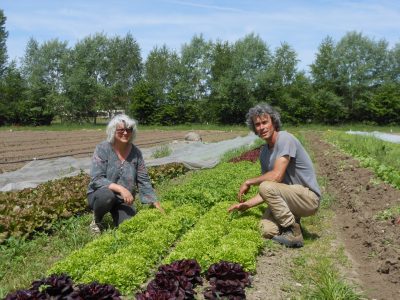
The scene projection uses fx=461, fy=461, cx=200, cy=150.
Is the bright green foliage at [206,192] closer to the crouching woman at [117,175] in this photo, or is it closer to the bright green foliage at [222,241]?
the bright green foliage at [222,241]

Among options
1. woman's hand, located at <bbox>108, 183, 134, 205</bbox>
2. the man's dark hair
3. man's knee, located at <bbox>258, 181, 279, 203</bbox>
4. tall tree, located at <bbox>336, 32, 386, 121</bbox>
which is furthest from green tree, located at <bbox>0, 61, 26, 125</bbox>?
man's knee, located at <bbox>258, 181, 279, 203</bbox>

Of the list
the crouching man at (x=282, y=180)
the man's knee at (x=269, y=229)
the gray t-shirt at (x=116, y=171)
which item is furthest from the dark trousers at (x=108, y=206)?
the man's knee at (x=269, y=229)

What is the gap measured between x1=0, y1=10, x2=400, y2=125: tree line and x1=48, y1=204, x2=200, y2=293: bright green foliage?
42.1 m

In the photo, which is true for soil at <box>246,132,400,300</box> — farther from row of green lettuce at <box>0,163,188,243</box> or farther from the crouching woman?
row of green lettuce at <box>0,163,188,243</box>

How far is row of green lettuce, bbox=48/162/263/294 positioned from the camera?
15.0ft

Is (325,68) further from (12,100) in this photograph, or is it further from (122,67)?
(12,100)

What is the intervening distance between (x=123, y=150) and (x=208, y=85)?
156 feet

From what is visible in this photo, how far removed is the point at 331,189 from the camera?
11.4 meters

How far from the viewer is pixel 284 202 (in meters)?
6.16

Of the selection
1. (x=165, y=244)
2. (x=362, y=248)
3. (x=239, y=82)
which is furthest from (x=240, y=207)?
(x=239, y=82)

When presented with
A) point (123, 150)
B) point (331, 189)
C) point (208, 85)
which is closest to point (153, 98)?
point (208, 85)

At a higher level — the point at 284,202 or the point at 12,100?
the point at 284,202

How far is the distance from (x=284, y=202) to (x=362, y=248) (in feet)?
4.67

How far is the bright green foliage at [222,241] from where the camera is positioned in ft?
16.3
